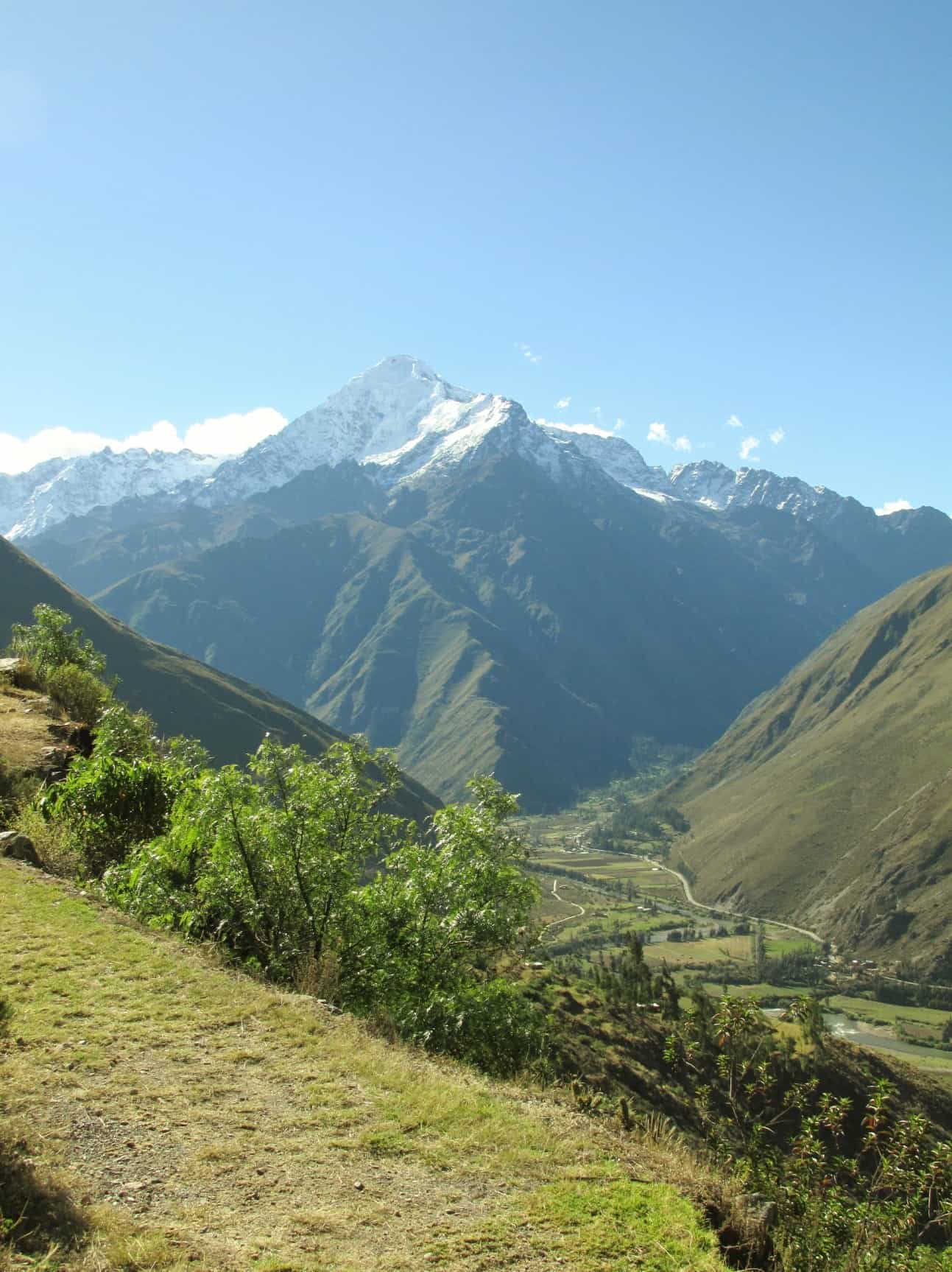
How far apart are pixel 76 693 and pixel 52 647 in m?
7.13

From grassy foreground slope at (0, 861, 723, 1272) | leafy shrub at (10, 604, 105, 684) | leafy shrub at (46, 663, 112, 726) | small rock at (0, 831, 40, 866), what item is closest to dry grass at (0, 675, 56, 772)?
leafy shrub at (46, 663, 112, 726)

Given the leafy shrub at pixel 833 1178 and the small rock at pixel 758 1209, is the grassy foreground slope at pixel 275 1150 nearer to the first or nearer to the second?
the small rock at pixel 758 1209

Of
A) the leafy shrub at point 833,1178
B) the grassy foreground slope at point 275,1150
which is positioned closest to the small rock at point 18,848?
the grassy foreground slope at point 275,1150

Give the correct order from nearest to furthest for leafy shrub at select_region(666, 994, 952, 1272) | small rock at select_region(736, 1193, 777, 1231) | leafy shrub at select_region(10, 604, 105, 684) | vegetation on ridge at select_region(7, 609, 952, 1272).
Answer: small rock at select_region(736, 1193, 777, 1231) → leafy shrub at select_region(666, 994, 952, 1272) → vegetation on ridge at select_region(7, 609, 952, 1272) → leafy shrub at select_region(10, 604, 105, 684)

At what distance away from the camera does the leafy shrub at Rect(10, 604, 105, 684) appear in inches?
1677

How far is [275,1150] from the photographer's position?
32.7 ft

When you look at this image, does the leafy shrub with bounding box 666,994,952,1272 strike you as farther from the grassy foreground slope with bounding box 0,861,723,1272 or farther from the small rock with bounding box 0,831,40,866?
the small rock with bounding box 0,831,40,866

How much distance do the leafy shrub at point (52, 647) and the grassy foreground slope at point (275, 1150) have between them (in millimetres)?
30745

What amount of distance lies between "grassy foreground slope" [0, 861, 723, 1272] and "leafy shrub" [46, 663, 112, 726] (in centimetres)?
2482

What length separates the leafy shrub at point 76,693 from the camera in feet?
122

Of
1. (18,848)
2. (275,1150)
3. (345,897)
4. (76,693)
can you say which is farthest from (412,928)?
(76,693)

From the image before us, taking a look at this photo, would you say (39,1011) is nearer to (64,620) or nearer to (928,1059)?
(64,620)

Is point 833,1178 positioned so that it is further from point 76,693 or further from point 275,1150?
point 76,693

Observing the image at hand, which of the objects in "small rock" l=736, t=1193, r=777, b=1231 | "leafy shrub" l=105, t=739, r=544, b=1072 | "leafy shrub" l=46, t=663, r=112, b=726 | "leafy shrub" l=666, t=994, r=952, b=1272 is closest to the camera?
"small rock" l=736, t=1193, r=777, b=1231
